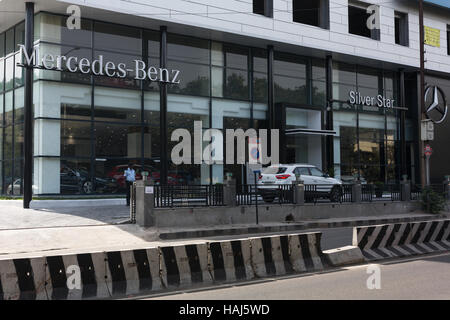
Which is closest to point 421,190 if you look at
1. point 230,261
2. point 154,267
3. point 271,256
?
point 271,256

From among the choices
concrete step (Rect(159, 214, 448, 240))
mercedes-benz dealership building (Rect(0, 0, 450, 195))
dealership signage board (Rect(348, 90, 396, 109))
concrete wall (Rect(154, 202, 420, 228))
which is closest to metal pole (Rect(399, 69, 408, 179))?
mercedes-benz dealership building (Rect(0, 0, 450, 195))

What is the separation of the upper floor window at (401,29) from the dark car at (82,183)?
873 inches

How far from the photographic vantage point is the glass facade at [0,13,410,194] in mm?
20859

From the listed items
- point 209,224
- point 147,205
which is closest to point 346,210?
point 209,224

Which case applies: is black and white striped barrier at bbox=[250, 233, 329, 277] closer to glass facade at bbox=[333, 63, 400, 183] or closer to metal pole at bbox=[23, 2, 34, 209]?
metal pole at bbox=[23, 2, 34, 209]

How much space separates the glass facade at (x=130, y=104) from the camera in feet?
68.4

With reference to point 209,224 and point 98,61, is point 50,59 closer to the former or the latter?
point 98,61

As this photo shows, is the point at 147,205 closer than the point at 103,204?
Yes

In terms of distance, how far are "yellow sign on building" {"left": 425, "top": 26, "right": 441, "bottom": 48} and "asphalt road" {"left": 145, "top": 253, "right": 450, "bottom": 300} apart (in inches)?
1116

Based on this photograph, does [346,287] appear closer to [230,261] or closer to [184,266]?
[230,261]

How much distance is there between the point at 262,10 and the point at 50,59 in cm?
1215

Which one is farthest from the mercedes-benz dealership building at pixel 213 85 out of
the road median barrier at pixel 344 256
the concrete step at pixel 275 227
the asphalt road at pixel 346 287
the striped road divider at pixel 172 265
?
the asphalt road at pixel 346 287

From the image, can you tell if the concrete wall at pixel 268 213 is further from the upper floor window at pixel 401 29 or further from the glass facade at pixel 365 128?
the upper floor window at pixel 401 29
